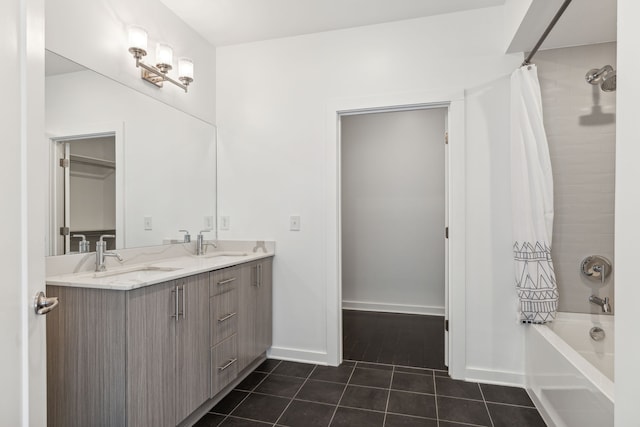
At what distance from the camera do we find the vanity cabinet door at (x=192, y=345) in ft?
5.66

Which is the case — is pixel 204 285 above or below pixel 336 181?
below

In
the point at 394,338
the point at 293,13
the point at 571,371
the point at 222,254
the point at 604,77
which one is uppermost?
the point at 293,13

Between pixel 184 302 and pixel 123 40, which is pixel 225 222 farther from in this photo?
pixel 123 40

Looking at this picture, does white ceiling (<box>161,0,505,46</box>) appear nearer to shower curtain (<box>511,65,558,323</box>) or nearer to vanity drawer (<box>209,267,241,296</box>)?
shower curtain (<box>511,65,558,323</box>)

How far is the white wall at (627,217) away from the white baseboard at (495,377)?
150 cm

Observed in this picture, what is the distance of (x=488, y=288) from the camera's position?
237cm

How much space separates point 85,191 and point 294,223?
138 cm

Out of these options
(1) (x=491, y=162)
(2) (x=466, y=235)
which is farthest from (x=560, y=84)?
(2) (x=466, y=235)

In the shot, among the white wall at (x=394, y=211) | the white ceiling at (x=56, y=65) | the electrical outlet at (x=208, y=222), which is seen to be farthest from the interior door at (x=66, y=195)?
the white wall at (x=394, y=211)

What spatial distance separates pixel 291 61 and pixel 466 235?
1871 millimetres

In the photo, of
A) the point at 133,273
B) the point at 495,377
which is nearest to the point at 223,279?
the point at 133,273

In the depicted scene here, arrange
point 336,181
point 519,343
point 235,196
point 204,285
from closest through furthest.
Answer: point 204,285 < point 519,343 < point 336,181 < point 235,196

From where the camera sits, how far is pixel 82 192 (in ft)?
6.10

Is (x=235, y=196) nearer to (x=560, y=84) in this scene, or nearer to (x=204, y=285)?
(x=204, y=285)
